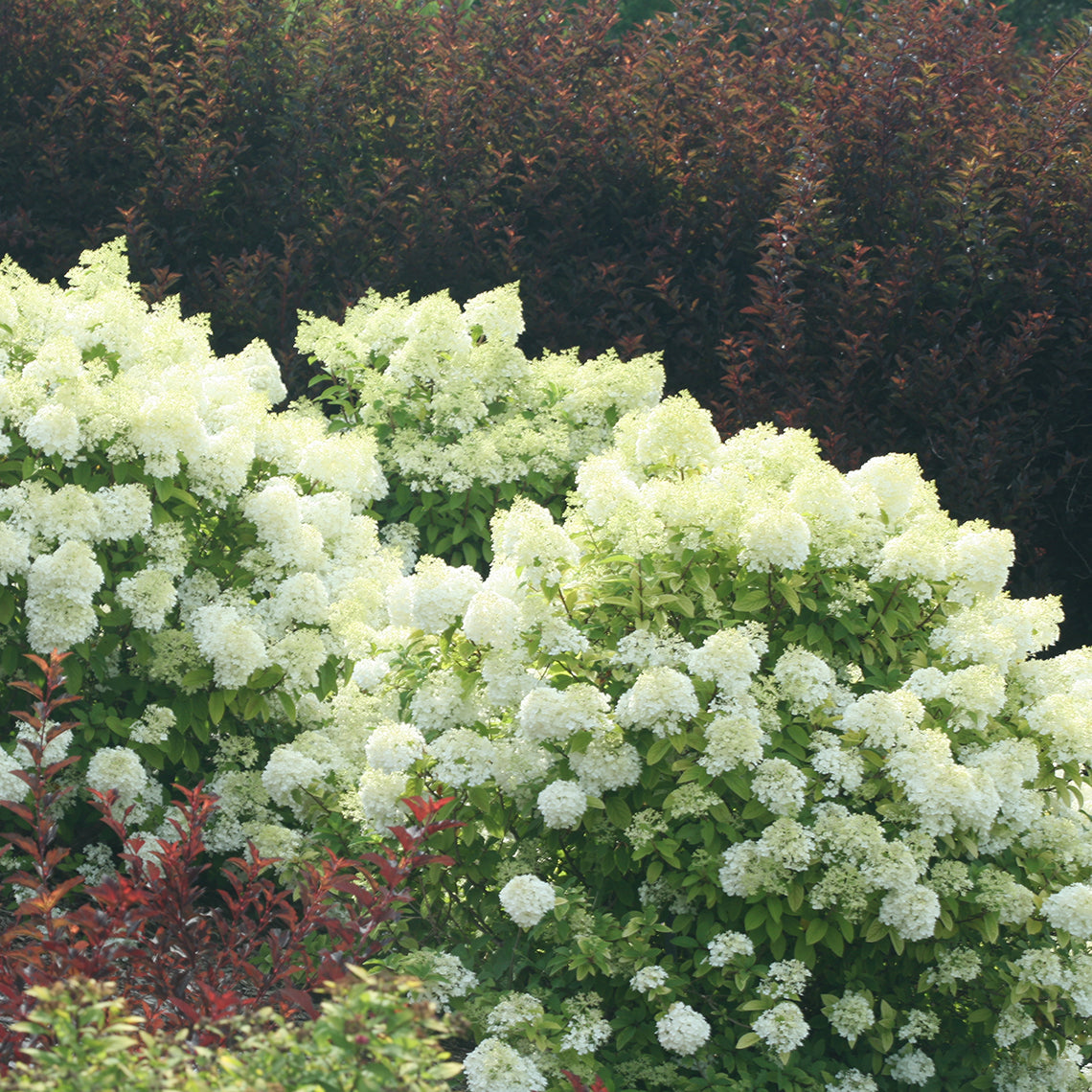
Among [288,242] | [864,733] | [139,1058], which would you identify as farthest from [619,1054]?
[288,242]

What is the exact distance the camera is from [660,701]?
3.51 meters

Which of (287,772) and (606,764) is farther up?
(287,772)

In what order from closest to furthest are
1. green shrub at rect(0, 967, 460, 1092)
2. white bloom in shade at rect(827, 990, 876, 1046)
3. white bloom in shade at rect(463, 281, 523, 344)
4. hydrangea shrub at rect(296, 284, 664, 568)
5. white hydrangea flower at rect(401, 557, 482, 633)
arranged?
green shrub at rect(0, 967, 460, 1092) → white bloom in shade at rect(827, 990, 876, 1046) → white hydrangea flower at rect(401, 557, 482, 633) → hydrangea shrub at rect(296, 284, 664, 568) → white bloom in shade at rect(463, 281, 523, 344)

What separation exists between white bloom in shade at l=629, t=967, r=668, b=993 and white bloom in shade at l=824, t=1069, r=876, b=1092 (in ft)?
1.97

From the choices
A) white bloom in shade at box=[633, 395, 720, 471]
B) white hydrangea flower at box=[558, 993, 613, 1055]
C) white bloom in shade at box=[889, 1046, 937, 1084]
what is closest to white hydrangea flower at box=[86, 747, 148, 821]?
white hydrangea flower at box=[558, 993, 613, 1055]

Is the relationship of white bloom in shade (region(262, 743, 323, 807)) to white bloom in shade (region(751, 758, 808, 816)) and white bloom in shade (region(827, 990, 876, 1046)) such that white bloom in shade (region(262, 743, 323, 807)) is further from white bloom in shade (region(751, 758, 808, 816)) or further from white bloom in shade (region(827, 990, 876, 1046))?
white bloom in shade (region(827, 990, 876, 1046))

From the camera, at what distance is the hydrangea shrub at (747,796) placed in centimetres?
350

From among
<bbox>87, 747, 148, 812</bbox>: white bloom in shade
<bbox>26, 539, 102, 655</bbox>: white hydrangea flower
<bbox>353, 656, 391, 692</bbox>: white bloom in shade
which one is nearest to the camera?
<bbox>26, 539, 102, 655</bbox>: white hydrangea flower

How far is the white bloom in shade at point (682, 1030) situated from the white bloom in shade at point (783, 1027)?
0.16 m

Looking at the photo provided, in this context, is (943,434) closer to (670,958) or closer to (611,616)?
(611,616)

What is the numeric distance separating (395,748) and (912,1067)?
1805 mm

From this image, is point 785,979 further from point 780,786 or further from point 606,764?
point 606,764

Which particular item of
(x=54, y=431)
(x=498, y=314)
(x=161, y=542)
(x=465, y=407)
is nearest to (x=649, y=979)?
(x=161, y=542)

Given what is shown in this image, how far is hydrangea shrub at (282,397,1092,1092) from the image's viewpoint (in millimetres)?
3498
